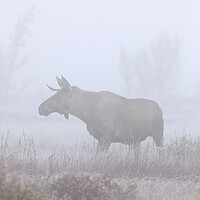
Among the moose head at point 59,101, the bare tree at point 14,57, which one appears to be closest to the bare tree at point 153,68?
the bare tree at point 14,57

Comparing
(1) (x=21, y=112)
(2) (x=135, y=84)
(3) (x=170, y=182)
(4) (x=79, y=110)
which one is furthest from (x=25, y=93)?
(3) (x=170, y=182)

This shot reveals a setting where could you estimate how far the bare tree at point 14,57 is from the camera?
26625 mm

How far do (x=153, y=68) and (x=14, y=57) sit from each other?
29.8 feet

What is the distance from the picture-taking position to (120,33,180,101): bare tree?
3119 cm

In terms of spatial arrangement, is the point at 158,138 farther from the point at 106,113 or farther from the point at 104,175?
the point at 104,175

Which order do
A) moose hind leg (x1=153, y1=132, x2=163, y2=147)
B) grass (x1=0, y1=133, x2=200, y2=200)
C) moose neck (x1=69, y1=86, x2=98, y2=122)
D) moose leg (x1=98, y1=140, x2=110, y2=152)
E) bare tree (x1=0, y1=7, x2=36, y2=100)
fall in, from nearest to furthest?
grass (x1=0, y1=133, x2=200, y2=200) → moose leg (x1=98, y1=140, x2=110, y2=152) → moose neck (x1=69, y1=86, x2=98, y2=122) → moose hind leg (x1=153, y1=132, x2=163, y2=147) → bare tree (x1=0, y1=7, x2=36, y2=100)

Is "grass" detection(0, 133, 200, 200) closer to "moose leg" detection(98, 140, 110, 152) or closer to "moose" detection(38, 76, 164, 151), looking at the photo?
"moose leg" detection(98, 140, 110, 152)

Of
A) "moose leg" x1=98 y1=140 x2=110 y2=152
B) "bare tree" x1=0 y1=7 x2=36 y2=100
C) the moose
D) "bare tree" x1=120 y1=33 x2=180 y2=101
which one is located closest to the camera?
"moose leg" x1=98 y1=140 x2=110 y2=152

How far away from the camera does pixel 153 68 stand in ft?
106

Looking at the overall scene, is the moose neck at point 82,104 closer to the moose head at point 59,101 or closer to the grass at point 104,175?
the moose head at point 59,101

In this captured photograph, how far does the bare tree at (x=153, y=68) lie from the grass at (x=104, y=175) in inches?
746

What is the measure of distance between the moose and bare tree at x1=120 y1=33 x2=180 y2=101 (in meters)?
19.2

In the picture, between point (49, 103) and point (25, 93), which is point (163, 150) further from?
point (25, 93)

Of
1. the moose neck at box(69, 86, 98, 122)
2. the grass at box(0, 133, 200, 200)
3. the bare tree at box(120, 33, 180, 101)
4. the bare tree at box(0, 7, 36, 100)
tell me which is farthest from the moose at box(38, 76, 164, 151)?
the bare tree at box(120, 33, 180, 101)
